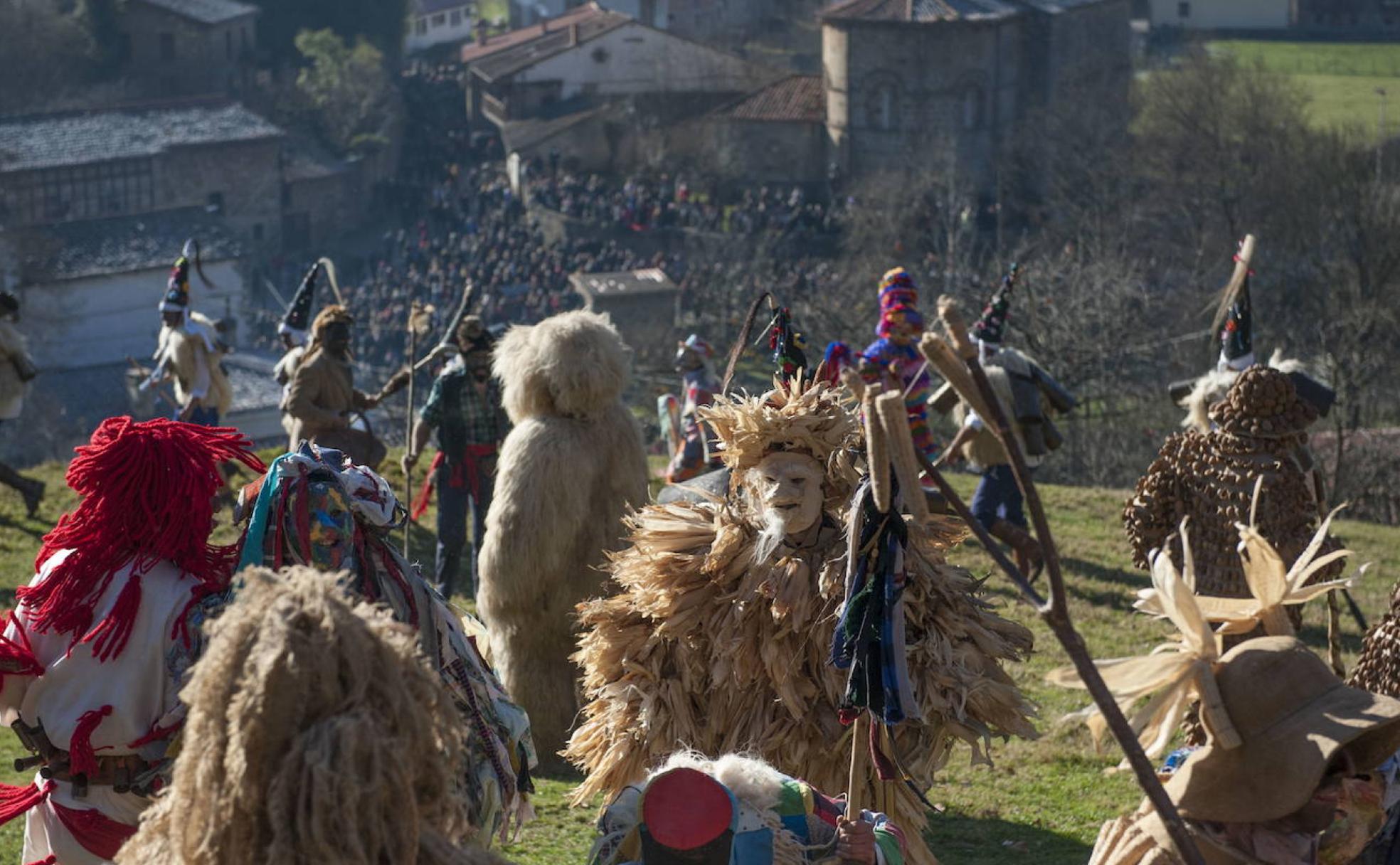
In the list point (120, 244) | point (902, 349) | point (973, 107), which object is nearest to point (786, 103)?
point (973, 107)

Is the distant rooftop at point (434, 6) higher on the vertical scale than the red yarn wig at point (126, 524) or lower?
higher

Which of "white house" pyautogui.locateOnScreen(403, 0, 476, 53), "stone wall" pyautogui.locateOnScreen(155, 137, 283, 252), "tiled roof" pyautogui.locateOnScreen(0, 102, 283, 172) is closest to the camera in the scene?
"tiled roof" pyautogui.locateOnScreen(0, 102, 283, 172)

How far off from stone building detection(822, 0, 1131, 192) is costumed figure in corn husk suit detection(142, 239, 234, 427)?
45.7 metres

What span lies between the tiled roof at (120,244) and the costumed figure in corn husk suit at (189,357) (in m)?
36.3

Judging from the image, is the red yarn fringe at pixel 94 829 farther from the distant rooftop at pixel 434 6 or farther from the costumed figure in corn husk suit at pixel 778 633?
the distant rooftop at pixel 434 6

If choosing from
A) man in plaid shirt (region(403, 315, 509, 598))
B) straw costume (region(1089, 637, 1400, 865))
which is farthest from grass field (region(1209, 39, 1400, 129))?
straw costume (region(1089, 637, 1400, 865))

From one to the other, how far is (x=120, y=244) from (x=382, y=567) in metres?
50.1

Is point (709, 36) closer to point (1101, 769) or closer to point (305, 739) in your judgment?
point (1101, 769)

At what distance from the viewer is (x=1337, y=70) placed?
6353 centimetres

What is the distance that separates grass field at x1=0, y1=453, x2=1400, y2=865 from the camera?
7480 millimetres

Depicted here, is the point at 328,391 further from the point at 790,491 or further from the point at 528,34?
the point at 528,34

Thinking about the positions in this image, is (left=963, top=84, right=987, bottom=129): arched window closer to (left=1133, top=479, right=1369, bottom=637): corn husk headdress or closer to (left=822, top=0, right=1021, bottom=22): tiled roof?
(left=822, top=0, right=1021, bottom=22): tiled roof

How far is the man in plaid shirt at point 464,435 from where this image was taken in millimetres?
10500

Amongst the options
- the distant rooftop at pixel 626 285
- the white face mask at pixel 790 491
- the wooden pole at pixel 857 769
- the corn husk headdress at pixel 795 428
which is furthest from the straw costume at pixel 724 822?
the distant rooftop at pixel 626 285
